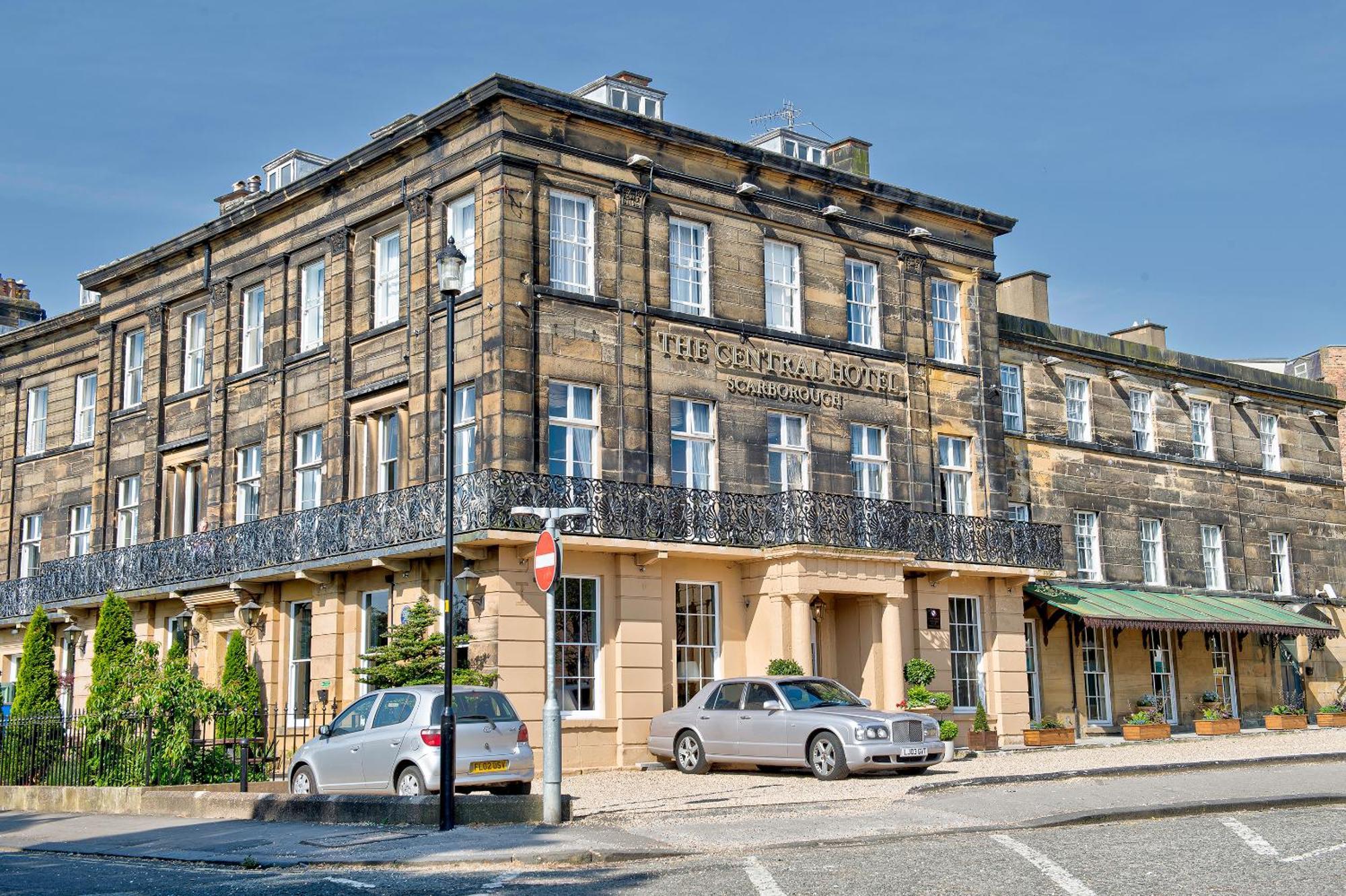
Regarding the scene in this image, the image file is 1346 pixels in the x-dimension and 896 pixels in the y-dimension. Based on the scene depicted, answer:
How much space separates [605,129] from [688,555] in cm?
770

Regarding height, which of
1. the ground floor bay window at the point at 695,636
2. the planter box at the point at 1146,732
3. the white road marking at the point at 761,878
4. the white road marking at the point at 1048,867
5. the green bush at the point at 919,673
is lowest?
→ the white road marking at the point at 761,878

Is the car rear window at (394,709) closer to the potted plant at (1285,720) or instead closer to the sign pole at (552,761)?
the sign pole at (552,761)

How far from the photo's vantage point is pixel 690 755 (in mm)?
22188

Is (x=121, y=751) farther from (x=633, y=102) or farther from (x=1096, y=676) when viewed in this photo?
(x=1096, y=676)

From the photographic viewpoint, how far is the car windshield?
20859 millimetres

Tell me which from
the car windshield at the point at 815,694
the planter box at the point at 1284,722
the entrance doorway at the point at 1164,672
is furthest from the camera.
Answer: the entrance doorway at the point at 1164,672

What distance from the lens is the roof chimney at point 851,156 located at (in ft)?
101

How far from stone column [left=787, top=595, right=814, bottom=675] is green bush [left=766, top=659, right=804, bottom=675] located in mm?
310

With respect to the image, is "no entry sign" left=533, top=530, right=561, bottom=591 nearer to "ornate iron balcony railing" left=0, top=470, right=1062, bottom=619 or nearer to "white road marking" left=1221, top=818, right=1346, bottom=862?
"ornate iron balcony railing" left=0, top=470, right=1062, bottom=619

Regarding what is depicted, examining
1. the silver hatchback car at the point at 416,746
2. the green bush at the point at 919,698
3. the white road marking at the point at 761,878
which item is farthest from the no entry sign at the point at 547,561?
the green bush at the point at 919,698

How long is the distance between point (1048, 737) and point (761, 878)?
18.2m

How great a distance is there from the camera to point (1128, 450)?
35188mm

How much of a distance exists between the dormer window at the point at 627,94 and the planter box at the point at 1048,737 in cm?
1396

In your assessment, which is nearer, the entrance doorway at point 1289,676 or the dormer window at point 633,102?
the dormer window at point 633,102
